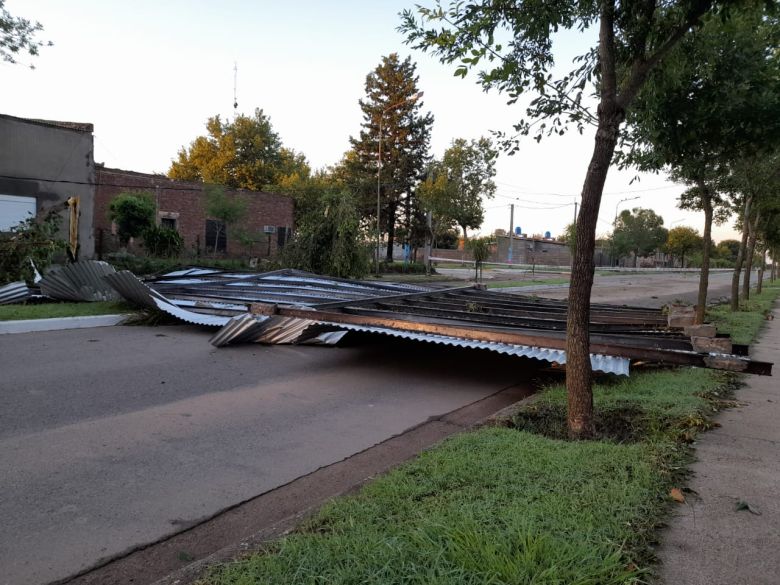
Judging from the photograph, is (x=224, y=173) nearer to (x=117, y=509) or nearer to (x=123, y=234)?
(x=123, y=234)

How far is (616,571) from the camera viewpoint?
261 centimetres

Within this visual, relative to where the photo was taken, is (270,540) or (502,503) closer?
(270,540)

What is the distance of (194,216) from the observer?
104 feet

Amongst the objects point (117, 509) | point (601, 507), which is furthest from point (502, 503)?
point (117, 509)

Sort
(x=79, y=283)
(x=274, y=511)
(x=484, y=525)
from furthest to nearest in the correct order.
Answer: (x=79, y=283)
(x=274, y=511)
(x=484, y=525)

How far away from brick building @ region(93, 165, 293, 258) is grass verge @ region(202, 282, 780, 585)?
22.3 metres

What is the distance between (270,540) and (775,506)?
2.93m

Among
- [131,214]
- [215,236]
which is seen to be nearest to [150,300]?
[131,214]

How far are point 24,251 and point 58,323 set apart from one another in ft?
10.8

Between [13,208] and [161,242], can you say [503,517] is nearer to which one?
[13,208]

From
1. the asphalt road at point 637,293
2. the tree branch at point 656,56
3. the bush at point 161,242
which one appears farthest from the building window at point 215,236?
the tree branch at point 656,56

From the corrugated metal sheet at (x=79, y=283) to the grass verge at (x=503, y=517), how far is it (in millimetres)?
9545

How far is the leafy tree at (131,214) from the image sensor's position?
24891 millimetres

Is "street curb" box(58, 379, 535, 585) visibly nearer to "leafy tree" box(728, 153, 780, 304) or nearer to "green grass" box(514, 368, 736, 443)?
"green grass" box(514, 368, 736, 443)
